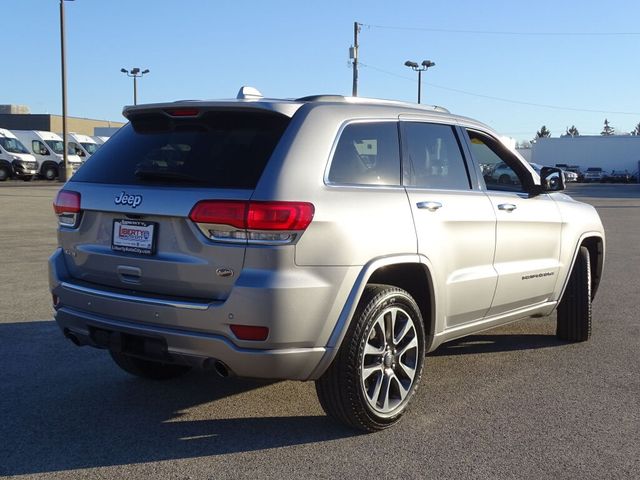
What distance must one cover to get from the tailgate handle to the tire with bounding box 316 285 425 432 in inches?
44.4

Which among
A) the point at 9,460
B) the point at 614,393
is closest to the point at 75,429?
the point at 9,460

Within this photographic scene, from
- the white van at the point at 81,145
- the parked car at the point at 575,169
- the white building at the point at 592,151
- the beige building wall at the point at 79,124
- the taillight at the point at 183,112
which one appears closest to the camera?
the taillight at the point at 183,112

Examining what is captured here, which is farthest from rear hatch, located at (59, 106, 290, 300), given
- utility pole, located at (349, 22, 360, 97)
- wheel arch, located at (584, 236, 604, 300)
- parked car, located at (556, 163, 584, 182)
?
parked car, located at (556, 163, 584, 182)

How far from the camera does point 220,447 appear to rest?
4039mm

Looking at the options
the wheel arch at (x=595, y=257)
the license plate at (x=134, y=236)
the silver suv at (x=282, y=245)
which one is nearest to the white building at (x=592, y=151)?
the wheel arch at (x=595, y=257)

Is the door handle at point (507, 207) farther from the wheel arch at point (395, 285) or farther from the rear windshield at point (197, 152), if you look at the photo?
the rear windshield at point (197, 152)

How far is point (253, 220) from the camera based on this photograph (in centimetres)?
371

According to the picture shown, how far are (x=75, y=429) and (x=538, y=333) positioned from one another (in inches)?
167

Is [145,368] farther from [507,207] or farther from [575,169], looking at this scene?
[575,169]

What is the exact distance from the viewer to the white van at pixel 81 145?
147 ft

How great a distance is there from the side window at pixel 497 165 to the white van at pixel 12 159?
121 feet

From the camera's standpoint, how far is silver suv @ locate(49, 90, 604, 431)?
3762 millimetres

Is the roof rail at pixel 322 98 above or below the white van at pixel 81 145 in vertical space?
below

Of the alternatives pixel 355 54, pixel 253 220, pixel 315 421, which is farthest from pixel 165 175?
pixel 355 54
